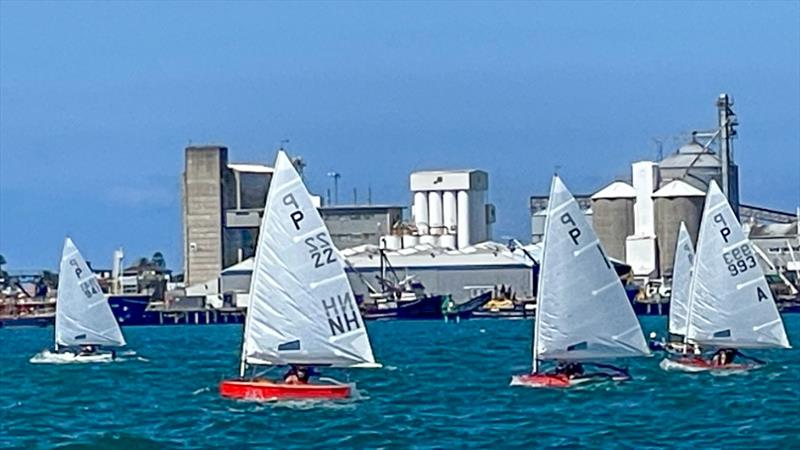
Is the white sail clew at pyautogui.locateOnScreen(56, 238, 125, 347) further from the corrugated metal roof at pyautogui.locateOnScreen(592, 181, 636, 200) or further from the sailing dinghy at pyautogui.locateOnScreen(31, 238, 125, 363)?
the corrugated metal roof at pyautogui.locateOnScreen(592, 181, 636, 200)

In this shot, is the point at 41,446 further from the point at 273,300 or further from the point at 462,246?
the point at 462,246

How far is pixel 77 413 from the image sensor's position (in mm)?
49344

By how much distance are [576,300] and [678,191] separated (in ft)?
412

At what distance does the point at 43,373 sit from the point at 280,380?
27238mm

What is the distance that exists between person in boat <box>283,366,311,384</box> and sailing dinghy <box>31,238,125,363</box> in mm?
29228

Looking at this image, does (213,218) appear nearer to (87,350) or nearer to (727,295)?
(87,350)

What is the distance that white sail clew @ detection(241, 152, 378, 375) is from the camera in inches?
1785

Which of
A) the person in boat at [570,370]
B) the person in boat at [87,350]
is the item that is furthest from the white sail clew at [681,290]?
the person in boat at [87,350]

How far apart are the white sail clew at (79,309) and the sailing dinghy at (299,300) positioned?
29.4 metres

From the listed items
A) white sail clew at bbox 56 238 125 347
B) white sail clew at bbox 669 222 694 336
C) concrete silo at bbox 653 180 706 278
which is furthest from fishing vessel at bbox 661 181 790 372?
concrete silo at bbox 653 180 706 278

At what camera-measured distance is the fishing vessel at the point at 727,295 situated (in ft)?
185

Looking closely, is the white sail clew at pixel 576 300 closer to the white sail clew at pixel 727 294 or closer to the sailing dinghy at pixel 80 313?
the white sail clew at pixel 727 294

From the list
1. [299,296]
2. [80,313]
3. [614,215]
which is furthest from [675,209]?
[299,296]

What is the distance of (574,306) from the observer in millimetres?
49719
